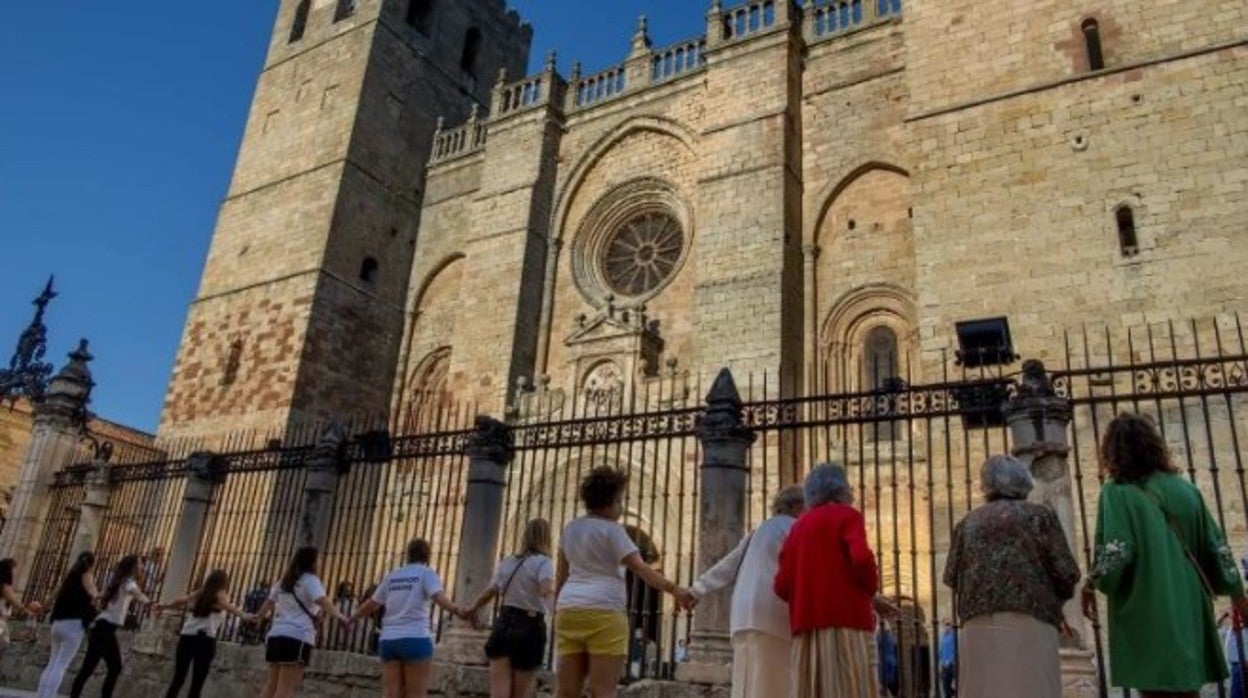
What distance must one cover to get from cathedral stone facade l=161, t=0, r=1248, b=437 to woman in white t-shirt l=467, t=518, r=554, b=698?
3.89 metres

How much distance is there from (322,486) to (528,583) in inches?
168

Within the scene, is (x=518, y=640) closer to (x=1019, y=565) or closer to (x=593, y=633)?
(x=593, y=633)

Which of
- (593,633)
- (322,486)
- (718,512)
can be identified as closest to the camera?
(593,633)

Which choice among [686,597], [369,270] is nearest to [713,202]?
[369,270]

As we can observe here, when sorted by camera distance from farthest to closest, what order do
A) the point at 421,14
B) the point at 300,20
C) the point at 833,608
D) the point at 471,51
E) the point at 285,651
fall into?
1. the point at 471,51
2. the point at 300,20
3. the point at 421,14
4. the point at 285,651
5. the point at 833,608

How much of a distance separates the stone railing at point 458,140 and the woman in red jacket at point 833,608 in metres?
16.3

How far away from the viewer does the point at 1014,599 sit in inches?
123

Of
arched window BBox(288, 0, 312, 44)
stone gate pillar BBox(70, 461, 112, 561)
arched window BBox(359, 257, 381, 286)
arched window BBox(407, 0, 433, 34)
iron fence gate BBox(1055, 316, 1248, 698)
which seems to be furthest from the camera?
arched window BBox(288, 0, 312, 44)

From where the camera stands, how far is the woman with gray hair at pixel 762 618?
3734mm

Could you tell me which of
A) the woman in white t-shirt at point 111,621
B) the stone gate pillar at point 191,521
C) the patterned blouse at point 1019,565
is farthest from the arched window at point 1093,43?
the woman in white t-shirt at point 111,621

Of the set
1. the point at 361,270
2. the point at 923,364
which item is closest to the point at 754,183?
the point at 923,364

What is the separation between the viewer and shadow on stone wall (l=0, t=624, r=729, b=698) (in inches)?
238

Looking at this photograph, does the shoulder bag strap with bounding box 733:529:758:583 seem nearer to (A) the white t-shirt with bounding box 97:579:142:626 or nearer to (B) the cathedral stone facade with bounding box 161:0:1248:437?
(B) the cathedral stone facade with bounding box 161:0:1248:437

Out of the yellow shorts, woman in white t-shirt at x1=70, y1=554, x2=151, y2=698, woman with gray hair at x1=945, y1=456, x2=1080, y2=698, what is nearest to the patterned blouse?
woman with gray hair at x1=945, y1=456, x2=1080, y2=698
